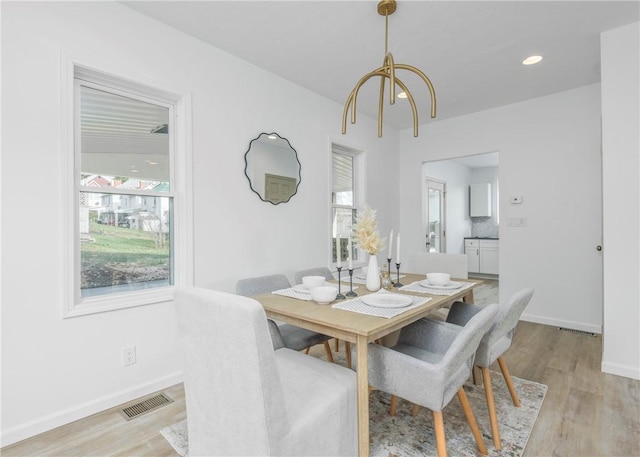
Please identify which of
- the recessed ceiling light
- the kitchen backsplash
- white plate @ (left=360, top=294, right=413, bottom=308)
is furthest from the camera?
the kitchen backsplash

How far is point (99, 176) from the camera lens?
2174 mm

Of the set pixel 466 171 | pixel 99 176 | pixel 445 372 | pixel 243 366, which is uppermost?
pixel 466 171

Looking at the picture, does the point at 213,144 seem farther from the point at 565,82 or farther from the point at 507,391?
the point at 565,82

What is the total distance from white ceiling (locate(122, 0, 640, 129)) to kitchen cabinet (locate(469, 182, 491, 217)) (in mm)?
4142

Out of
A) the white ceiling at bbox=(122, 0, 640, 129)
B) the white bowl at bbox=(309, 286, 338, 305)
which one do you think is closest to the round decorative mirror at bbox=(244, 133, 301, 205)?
the white ceiling at bbox=(122, 0, 640, 129)

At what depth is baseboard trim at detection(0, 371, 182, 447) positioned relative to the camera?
1.76m

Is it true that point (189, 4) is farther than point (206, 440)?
Yes

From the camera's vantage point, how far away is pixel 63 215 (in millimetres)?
1911

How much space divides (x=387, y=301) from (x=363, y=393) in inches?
21.9

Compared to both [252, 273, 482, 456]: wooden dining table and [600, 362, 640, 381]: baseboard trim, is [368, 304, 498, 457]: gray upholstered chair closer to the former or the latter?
[252, 273, 482, 456]: wooden dining table

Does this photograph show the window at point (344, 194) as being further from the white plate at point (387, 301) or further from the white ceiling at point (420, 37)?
the white plate at point (387, 301)

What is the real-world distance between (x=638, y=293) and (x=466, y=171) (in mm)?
5422

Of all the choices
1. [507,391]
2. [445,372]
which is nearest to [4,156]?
[445,372]

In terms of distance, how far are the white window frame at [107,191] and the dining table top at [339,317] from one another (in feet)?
2.68
